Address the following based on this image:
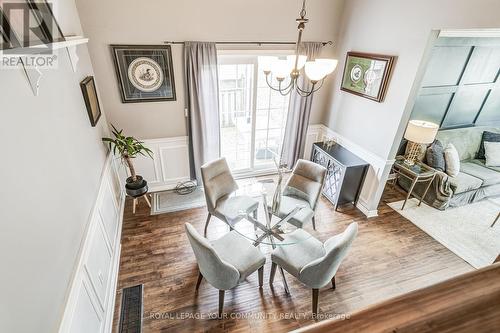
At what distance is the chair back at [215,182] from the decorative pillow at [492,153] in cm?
411

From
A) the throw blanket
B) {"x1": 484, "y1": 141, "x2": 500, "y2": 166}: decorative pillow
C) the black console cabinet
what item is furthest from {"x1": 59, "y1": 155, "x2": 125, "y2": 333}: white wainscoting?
{"x1": 484, "y1": 141, "x2": 500, "y2": 166}: decorative pillow

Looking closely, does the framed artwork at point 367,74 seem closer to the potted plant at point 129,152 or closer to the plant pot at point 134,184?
the potted plant at point 129,152

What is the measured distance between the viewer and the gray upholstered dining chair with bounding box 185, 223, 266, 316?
6.17 feet

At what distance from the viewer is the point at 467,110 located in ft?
13.2

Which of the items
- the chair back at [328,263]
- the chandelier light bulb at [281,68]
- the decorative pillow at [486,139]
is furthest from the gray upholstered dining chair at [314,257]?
the decorative pillow at [486,139]

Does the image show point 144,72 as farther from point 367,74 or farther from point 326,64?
point 367,74

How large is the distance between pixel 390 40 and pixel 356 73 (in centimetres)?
58

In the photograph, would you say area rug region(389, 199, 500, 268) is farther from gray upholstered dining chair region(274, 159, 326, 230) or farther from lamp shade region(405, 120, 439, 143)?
gray upholstered dining chair region(274, 159, 326, 230)

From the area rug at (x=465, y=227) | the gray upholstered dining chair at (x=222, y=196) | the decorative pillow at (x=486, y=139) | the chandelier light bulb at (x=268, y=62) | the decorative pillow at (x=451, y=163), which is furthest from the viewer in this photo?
the decorative pillow at (x=486, y=139)

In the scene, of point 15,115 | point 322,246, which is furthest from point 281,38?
point 15,115

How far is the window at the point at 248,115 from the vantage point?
3590mm

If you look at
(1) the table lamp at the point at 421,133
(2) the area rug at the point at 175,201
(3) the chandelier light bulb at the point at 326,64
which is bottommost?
(2) the area rug at the point at 175,201

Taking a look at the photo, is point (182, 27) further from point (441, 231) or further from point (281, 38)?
point (441, 231)

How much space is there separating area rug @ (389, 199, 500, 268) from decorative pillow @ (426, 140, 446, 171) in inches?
24.9
